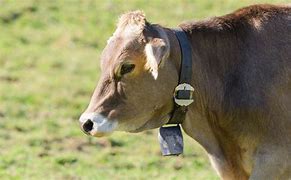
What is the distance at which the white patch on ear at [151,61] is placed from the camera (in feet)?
23.9

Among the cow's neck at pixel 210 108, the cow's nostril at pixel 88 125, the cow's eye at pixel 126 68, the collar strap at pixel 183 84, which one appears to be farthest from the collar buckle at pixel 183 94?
the cow's nostril at pixel 88 125

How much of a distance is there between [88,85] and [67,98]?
2.31 ft

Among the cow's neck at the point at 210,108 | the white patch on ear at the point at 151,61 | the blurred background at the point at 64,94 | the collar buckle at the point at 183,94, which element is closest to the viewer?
the white patch on ear at the point at 151,61

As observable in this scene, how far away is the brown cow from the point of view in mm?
7488

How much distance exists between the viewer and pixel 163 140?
784 centimetres

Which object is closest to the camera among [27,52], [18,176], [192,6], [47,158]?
[18,176]

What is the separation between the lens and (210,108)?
790 centimetres

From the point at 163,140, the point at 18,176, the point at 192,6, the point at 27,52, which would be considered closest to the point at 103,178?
the point at 18,176

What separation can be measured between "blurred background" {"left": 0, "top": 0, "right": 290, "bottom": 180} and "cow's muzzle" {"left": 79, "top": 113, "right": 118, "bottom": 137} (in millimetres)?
3827

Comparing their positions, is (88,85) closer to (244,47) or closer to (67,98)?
(67,98)

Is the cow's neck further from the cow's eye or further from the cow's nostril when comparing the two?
the cow's nostril

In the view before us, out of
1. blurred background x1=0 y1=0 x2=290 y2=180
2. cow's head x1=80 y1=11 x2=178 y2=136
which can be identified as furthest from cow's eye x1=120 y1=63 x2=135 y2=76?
blurred background x1=0 y1=0 x2=290 y2=180

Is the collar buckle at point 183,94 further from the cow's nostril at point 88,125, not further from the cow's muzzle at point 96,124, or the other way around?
the cow's nostril at point 88,125

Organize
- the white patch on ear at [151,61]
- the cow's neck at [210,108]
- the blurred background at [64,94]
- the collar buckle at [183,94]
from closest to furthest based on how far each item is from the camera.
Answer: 1. the white patch on ear at [151,61]
2. the collar buckle at [183,94]
3. the cow's neck at [210,108]
4. the blurred background at [64,94]
